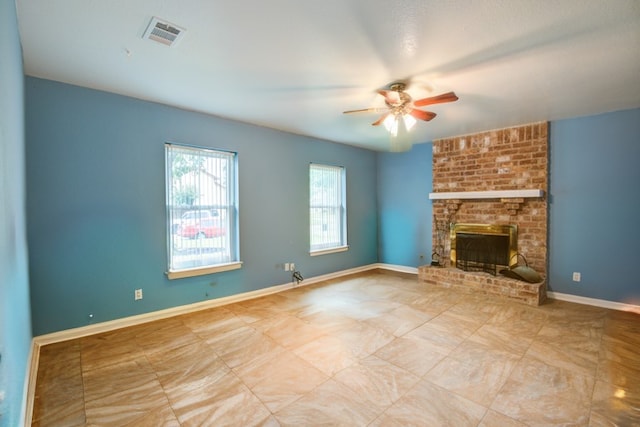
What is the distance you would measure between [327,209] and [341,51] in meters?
3.39

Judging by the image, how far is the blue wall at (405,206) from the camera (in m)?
5.57

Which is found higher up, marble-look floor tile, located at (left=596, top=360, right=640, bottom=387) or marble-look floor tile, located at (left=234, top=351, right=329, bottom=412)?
marble-look floor tile, located at (left=234, top=351, right=329, bottom=412)

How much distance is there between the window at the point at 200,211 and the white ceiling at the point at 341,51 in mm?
707

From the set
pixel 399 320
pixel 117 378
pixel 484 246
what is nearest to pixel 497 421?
pixel 399 320

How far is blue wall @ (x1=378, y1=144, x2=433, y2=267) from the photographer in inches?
219

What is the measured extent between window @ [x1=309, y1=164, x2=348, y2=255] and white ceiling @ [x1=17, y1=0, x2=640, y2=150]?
72.8 inches

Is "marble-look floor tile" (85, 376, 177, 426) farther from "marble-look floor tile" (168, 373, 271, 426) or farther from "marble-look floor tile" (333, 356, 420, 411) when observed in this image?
"marble-look floor tile" (333, 356, 420, 411)

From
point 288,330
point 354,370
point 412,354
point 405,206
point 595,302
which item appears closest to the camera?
point 354,370

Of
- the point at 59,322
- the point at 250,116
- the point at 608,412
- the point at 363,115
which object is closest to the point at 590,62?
the point at 363,115

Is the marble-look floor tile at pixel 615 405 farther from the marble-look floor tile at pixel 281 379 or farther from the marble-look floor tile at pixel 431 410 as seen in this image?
the marble-look floor tile at pixel 281 379

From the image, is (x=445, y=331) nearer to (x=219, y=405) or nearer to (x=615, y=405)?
(x=615, y=405)

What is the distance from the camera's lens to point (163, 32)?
2027mm

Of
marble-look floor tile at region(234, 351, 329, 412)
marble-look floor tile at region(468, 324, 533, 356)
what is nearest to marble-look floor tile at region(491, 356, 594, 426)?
marble-look floor tile at region(468, 324, 533, 356)

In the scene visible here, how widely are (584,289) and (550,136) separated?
7.27ft
